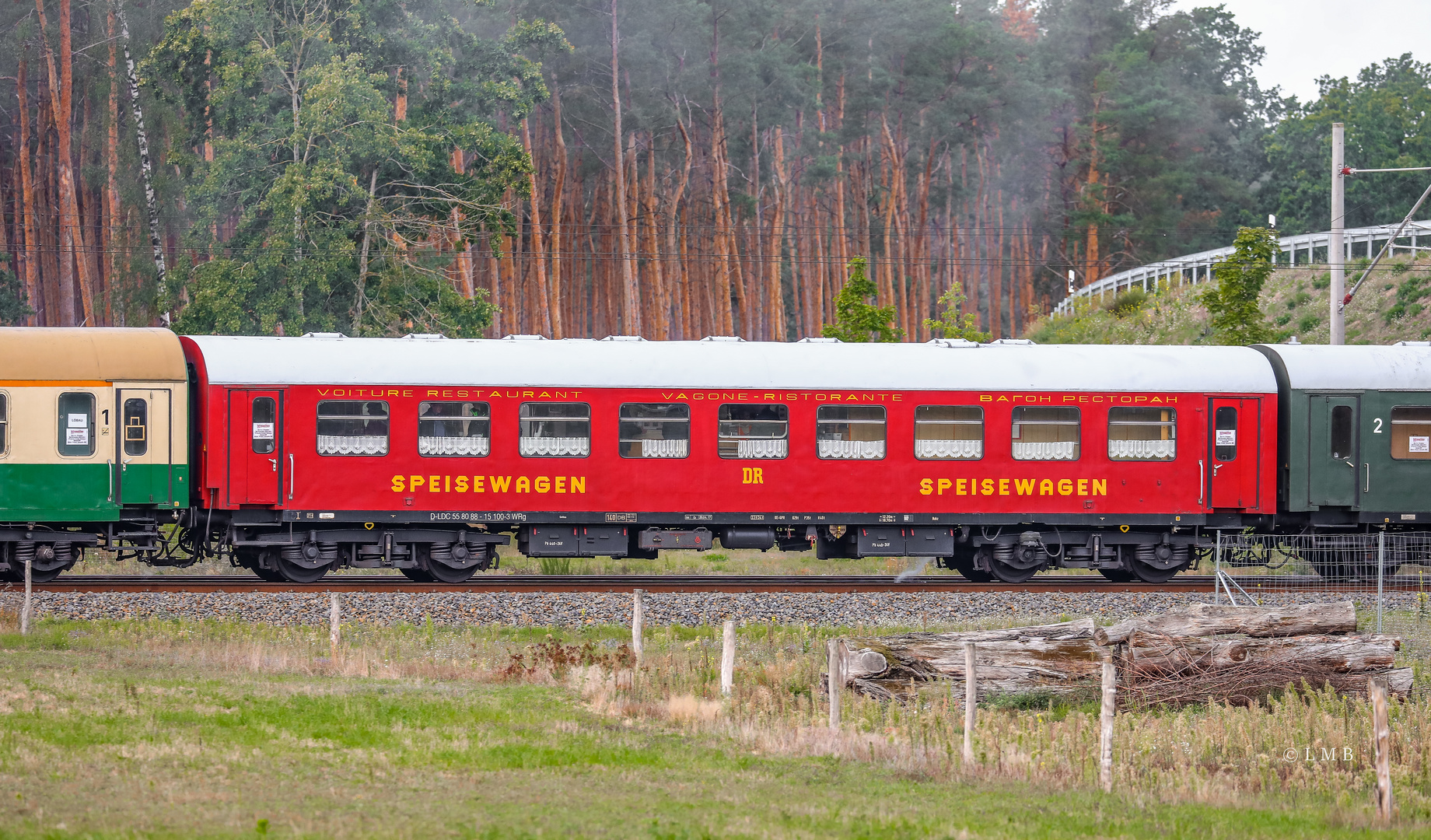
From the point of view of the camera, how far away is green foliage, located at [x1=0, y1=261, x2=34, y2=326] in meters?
47.5

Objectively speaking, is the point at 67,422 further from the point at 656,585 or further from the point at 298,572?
the point at 656,585

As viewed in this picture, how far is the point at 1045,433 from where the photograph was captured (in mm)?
19453

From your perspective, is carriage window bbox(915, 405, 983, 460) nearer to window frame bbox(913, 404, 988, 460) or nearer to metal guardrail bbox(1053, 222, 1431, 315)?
window frame bbox(913, 404, 988, 460)

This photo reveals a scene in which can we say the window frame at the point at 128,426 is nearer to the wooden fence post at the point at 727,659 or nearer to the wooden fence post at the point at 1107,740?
the wooden fence post at the point at 727,659

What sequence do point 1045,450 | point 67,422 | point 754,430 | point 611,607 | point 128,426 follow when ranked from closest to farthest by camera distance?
point 611,607, point 67,422, point 128,426, point 754,430, point 1045,450

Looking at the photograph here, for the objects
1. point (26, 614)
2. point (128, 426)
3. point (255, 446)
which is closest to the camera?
point (26, 614)

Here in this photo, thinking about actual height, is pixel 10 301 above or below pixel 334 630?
above

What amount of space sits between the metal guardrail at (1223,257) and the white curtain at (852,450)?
16.6 m

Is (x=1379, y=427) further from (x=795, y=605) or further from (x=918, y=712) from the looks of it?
(x=918, y=712)

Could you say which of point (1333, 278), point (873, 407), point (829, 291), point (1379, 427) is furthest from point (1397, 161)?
point (873, 407)

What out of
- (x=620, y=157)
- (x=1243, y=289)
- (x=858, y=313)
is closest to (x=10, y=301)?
(x=620, y=157)

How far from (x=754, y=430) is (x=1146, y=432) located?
5.63 m

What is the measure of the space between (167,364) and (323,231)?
49.8 ft

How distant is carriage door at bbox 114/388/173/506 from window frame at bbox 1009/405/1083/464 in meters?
11.4
